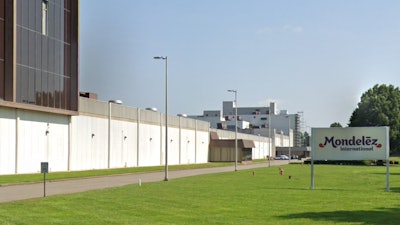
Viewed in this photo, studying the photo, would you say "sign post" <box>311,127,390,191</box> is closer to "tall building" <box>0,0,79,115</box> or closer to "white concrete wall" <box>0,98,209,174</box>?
"tall building" <box>0,0,79,115</box>

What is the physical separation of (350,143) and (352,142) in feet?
0.42

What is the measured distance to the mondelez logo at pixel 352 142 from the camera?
3675 centimetres

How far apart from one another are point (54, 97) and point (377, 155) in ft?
118

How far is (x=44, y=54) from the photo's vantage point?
199ft

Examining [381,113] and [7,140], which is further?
[381,113]

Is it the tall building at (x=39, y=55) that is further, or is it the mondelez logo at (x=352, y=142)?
the tall building at (x=39, y=55)

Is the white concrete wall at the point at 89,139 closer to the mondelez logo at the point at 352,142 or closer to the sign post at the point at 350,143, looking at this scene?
the sign post at the point at 350,143

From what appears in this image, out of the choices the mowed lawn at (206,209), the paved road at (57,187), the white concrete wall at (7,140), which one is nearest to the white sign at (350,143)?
the mowed lawn at (206,209)

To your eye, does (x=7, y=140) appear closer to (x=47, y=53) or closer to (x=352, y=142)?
(x=47, y=53)

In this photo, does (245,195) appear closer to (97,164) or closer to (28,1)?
(28,1)

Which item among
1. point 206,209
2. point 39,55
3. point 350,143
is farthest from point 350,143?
point 39,55

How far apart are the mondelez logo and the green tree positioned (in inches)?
3695

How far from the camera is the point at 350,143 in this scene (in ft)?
122

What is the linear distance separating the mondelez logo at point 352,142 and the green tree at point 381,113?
93858 millimetres
